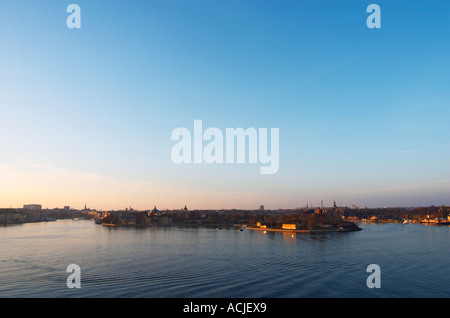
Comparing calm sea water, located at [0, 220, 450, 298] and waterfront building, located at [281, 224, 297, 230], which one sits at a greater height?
calm sea water, located at [0, 220, 450, 298]

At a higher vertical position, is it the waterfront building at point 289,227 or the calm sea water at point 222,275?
the calm sea water at point 222,275

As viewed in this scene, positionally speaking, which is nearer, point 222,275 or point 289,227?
point 222,275

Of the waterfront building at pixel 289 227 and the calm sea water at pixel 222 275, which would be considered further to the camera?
the waterfront building at pixel 289 227

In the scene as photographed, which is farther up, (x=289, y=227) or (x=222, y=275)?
(x=222, y=275)

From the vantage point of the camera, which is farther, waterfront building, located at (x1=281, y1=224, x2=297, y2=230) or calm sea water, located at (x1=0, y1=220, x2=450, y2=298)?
waterfront building, located at (x1=281, y1=224, x2=297, y2=230)

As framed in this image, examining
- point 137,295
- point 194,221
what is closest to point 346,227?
point 194,221

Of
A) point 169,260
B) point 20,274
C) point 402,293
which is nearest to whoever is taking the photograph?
point 402,293
